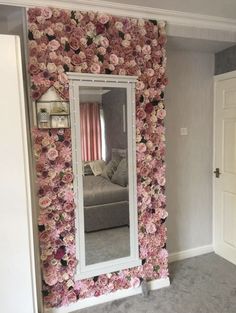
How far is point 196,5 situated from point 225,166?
167 centimetres

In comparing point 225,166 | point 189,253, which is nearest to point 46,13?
point 225,166

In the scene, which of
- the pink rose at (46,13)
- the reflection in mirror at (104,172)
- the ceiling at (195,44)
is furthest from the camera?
the ceiling at (195,44)

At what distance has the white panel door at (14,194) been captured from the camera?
1.68 m

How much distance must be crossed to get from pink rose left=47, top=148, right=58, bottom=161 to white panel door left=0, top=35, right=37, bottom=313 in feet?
1.35

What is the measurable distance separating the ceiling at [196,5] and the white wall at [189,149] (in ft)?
1.92

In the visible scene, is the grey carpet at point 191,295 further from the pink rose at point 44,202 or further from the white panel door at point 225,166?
the pink rose at point 44,202

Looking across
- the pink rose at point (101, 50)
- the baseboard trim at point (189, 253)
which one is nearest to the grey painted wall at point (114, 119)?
the pink rose at point (101, 50)

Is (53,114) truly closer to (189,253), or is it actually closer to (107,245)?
(107,245)

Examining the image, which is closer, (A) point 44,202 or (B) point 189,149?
(A) point 44,202

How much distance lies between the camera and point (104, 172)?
2.38 meters

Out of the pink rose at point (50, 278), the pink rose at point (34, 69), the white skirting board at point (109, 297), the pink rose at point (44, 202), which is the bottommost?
the white skirting board at point (109, 297)

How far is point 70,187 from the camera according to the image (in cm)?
227

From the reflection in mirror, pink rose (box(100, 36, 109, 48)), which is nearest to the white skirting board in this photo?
the reflection in mirror

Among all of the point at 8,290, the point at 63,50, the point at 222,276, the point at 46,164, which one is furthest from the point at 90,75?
the point at 222,276
